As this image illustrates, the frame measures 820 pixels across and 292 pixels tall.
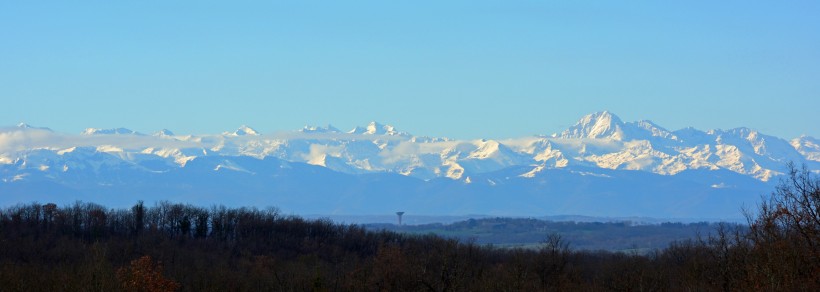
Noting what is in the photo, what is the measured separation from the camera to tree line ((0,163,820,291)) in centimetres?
6203

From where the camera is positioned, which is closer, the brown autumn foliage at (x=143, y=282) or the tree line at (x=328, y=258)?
the tree line at (x=328, y=258)

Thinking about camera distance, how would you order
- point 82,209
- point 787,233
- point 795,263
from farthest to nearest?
point 82,209 → point 787,233 → point 795,263

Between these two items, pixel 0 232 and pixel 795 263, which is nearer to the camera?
pixel 795 263

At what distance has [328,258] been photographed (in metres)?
173

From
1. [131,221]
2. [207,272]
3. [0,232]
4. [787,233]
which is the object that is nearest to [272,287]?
[207,272]

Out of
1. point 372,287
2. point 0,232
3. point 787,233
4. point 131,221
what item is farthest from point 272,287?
point 131,221

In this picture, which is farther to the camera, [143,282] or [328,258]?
[328,258]

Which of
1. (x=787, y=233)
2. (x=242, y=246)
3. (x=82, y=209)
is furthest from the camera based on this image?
(x=82, y=209)

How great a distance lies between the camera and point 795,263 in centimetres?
5825

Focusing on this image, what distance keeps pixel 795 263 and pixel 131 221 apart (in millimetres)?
136022

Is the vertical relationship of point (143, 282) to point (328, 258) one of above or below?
below

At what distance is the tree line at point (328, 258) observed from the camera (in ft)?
204

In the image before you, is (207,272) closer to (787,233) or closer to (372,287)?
(372,287)

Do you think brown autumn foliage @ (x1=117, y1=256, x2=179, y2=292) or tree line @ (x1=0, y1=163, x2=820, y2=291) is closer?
tree line @ (x1=0, y1=163, x2=820, y2=291)
